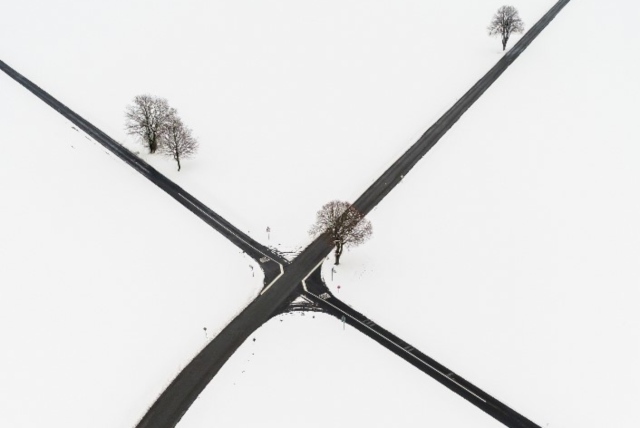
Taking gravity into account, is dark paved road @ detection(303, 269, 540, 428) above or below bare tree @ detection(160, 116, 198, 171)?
below

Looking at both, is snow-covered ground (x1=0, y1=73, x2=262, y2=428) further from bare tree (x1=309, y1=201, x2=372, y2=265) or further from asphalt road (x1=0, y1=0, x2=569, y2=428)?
bare tree (x1=309, y1=201, x2=372, y2=265)

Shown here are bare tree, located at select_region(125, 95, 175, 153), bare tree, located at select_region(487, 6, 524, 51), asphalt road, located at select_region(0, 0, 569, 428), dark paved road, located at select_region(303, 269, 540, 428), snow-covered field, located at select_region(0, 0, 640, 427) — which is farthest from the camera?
bare tree, located at select_region(487, 6, 524, 51)

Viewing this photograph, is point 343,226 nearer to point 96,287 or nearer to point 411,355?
point 411,355

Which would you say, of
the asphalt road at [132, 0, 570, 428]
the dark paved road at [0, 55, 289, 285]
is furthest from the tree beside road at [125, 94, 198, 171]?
the asphalt road at [132, 0, 570, 428]

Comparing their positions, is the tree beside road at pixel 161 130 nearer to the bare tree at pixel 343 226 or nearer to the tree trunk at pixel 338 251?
the bare tree at pixel 343 226

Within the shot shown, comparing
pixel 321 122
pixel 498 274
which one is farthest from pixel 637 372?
pixel 321 122

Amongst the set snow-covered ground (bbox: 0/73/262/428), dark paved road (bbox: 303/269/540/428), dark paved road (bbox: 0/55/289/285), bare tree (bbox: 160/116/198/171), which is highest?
bare tree (bbox: 160/116/198/171)

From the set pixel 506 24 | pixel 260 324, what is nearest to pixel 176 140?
pixel 260 324
